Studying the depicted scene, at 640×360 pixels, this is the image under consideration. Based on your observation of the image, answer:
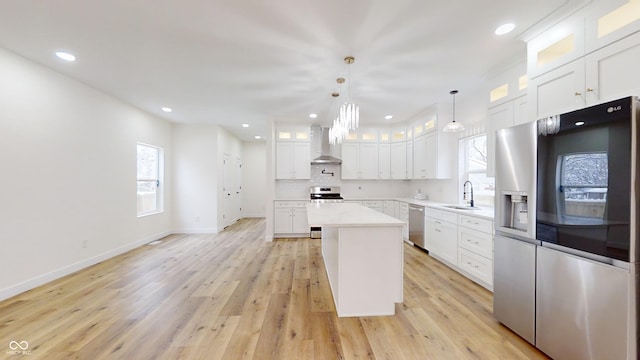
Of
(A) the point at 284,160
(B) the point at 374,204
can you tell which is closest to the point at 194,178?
(A) the point at 284,160

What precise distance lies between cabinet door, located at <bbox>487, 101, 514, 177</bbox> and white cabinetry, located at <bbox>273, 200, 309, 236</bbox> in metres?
3.67

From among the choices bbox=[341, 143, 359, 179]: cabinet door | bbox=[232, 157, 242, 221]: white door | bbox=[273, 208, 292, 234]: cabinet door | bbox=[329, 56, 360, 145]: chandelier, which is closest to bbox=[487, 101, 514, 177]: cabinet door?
bbox=[329, 56, 360, 145]: chandelier

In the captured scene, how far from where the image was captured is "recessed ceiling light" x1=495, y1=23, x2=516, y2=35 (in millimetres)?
2248

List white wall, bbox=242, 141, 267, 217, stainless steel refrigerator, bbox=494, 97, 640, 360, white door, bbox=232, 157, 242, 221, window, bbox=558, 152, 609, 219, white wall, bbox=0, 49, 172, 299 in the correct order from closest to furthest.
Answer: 1. stainless steel refrigerator, bbox=494, 97, 640, 360
2. window, bbox=558, 152, 609, 219
3. white wall, bbox=0, 49, 172, 299
4. white door, bbox=232, 157, 242, 221
5. white wall, bbox=242, 141, 267, 217

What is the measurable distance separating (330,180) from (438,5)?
A: 4.67 meters

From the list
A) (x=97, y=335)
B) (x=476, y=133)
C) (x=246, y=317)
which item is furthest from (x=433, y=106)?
(x=97, y=335)

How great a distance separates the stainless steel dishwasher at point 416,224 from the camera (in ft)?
15.0

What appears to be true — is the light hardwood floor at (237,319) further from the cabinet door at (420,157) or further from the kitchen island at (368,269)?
the cabinet door at (420,157)

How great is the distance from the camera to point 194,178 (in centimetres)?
608

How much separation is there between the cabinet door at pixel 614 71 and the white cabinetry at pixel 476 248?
156cm

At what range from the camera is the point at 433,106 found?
4641 mm

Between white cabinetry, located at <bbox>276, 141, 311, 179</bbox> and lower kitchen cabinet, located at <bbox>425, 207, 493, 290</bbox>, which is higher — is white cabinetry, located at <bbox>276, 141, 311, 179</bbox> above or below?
above

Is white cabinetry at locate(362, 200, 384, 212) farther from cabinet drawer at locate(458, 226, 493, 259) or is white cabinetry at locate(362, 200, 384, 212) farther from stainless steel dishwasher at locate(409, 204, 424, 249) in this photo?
cabinet drawer at locate(458, 226, 493, 259)

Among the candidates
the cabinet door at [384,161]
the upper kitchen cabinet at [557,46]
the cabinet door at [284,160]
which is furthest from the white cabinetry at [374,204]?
the upper kitchen cabinet at [557,46]
